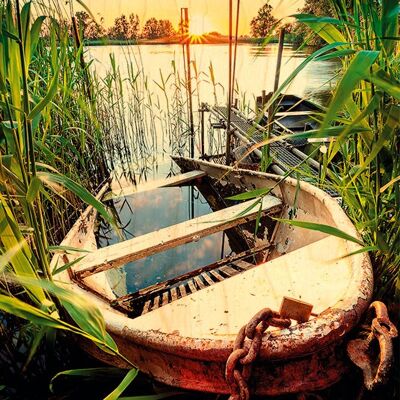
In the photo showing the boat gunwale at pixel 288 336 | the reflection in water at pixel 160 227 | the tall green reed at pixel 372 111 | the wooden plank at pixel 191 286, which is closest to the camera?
the tall green reed at pixel 372 111

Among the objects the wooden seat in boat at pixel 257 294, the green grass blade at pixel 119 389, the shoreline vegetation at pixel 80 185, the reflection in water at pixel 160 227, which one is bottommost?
the reflection in water at pixel 160 227

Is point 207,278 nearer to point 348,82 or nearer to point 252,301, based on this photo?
point 252,301

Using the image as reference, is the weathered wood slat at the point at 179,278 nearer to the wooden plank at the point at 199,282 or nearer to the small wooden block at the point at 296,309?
the wooden plank at the point at 199,282

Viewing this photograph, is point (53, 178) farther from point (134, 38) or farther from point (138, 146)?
point (138, 146)

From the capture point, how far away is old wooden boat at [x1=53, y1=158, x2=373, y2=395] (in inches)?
38.1

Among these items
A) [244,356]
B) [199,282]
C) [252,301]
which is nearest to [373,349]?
[244,356]

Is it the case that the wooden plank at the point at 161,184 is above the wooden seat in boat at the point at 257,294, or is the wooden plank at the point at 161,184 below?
below

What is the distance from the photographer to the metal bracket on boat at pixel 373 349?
814 mm

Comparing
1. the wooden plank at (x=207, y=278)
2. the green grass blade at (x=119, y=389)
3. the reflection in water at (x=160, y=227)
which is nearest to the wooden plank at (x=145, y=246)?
the wooden plank at (x=207, y=278)

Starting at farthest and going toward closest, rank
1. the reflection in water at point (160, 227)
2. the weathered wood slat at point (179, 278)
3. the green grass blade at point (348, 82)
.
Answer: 1. the reflection in water at point (160, 227)
2. the weathered wood slat at point (179, 278)
3. the green grass blade at point (348, 82)

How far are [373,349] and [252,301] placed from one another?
0.57 m

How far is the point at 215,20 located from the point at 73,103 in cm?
177

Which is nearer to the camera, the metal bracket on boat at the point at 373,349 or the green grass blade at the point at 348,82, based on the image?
the green grass blade at the point at 348,82

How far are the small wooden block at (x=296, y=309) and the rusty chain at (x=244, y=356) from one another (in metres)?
0.12
